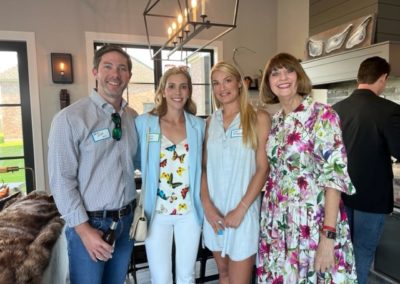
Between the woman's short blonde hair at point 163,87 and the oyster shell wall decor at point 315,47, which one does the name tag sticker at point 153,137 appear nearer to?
the woman's short blonde hair at point 163,87

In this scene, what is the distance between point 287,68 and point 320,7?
272 centimetres

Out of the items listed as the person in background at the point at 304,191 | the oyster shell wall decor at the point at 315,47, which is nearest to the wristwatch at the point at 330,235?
the person in background at the point at 304,191

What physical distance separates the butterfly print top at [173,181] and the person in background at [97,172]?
0.15 m

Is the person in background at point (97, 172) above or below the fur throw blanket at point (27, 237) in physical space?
above

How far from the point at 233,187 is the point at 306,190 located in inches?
14.1

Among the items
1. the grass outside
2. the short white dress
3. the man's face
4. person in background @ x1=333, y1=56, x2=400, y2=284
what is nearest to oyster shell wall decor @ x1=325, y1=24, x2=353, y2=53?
person in background @ x1=333, y1=56, x2=400, y2=284

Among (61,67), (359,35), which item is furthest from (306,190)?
(61,67)

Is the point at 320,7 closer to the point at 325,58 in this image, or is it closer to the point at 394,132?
the point at 325,58

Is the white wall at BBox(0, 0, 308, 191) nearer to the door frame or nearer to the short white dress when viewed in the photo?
the door frame

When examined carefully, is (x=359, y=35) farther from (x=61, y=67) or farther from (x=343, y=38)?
(x=61, y=67)

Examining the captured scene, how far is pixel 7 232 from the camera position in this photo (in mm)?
1603

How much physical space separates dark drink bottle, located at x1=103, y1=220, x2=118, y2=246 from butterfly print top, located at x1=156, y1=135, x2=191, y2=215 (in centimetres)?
25

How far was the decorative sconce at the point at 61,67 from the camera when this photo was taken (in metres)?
3.77

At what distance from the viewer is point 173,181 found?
1596mm
